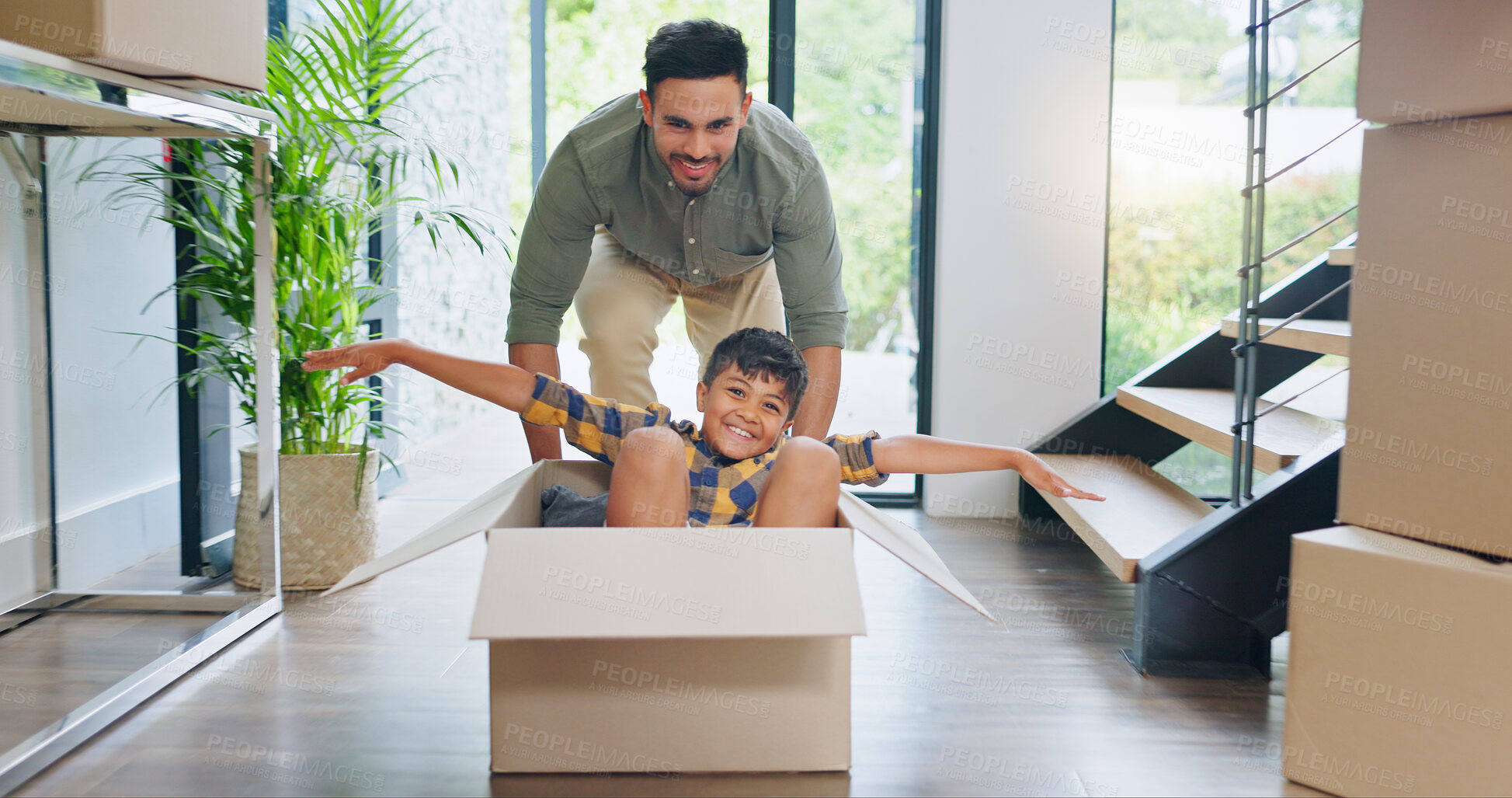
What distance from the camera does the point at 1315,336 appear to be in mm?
1771

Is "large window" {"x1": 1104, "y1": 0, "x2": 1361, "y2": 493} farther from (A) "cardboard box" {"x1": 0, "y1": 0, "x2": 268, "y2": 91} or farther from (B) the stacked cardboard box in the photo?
(A) "cardboard box" {"x1": 0, "y1": 0, "x2": 268, "y2": 91}

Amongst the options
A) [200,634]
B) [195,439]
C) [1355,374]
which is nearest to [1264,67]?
[1355,374]

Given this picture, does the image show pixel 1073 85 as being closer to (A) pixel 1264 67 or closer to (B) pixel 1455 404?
(A) pixel 1264 67

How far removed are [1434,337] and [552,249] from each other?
4.41ft

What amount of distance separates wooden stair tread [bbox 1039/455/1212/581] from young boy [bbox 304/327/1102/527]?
0.44 meters

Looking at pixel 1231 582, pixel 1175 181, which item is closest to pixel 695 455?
pixel 1231 582

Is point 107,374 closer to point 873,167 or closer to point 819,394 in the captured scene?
point 819,394

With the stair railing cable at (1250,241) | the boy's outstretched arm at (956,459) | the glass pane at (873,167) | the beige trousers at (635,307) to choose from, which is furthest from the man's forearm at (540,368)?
the glass pane at (873,167)

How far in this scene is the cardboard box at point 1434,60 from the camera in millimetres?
1103

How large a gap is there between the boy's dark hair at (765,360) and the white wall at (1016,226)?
1.37m

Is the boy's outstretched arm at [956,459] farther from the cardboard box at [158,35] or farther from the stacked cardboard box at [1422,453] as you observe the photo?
the cardboard box at [158,35]

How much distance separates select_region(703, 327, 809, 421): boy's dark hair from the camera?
4.80 feet

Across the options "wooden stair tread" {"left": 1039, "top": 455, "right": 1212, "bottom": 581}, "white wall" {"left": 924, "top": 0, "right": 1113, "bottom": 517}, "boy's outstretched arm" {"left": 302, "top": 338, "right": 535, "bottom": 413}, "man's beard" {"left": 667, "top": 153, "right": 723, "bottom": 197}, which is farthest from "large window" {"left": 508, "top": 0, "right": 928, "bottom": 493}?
"boy's outstretched arm" {"left": 302, "top": 338, "right": 535, "bottom": 413}

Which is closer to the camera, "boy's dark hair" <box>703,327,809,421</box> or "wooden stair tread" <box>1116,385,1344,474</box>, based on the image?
"boy's dark hair" <box>703,327,809,421</box>
